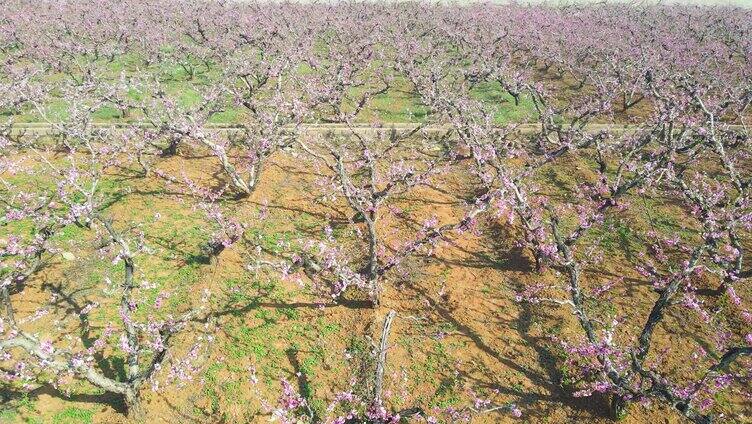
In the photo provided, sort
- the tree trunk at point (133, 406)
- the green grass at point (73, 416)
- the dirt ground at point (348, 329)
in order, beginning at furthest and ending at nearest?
the dirt ground at point (348, 329) < the green grass at point (73, 416) < the tree trunk at point (133, 406)

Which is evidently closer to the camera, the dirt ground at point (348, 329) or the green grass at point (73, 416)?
the green grass at point (73, 416)

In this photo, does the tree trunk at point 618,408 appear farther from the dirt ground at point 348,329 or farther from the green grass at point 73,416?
the green grass at point 73,416

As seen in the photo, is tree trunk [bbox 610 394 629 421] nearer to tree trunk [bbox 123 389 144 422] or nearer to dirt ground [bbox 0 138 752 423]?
dirt ground [bbox 0 138 752 423]

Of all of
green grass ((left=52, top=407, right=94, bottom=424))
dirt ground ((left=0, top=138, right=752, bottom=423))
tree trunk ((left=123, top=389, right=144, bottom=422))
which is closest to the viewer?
tree trunk ((left=123, top=389, right=144, bottom=422))

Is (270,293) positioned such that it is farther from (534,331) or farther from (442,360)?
(534,331)

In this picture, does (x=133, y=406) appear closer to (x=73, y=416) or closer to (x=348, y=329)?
(x=73, y=416)

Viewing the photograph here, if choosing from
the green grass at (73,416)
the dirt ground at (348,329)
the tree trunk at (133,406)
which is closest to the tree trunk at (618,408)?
the dirt ground at (348,329)

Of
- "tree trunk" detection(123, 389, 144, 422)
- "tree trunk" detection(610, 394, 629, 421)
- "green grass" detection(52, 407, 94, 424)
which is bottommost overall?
"green grass" detection(52, 407, 94, 424)

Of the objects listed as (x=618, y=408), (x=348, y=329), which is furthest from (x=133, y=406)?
(x=618, y=408)

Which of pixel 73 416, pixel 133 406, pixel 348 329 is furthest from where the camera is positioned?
pixel 348 329

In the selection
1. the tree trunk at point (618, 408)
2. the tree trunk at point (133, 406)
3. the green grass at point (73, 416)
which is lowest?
the green grass at point (73, 416)

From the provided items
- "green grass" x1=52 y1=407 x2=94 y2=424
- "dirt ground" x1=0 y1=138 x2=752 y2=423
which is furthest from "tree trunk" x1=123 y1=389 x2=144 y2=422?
"green grass" x1=52 y1=407 x2=94 y2=424
